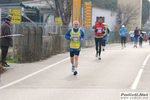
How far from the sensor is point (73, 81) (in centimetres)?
952

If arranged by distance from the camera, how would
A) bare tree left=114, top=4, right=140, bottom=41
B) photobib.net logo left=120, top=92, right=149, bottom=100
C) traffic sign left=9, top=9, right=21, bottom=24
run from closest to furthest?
photobib.net logo left=120, top=92, right=149, bottom=100 < traffic sign left=9, top=9, right=21, bottom=24 < bare tree left=114, top=4, right=140, bottom=41

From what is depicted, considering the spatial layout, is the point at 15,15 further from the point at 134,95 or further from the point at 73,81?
the point at 134,95

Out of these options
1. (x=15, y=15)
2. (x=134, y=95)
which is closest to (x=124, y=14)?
(x=15, y=15)

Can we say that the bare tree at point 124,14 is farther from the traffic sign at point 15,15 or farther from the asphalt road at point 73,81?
the asphalt road at point 73,81

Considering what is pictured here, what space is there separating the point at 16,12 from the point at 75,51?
173 inches

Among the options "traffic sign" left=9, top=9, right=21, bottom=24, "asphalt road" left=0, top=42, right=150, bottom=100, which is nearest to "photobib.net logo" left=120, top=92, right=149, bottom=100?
"asphalt road" left=0, top=42, right=150, bottom=100

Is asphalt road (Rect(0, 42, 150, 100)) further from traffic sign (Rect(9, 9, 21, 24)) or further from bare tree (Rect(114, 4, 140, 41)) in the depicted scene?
bare tree (Rect(114, 4, 140, 41))

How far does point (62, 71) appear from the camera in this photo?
11539 millimetres

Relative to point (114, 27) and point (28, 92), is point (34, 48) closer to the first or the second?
point (28, 92)

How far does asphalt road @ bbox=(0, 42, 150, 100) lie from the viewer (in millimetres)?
7590

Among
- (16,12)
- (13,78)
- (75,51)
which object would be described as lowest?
(13,78)

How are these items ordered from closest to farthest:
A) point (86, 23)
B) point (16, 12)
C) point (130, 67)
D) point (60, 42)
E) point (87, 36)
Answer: point (130, 67) → point (16, 12) → point (60, 42) → point (86, 23) → point (87, 36)

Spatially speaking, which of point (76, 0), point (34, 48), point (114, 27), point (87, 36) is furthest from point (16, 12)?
point (114, 27)

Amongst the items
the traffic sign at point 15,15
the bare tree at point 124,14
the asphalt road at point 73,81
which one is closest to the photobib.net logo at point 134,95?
the asphalt road at point 73,81
